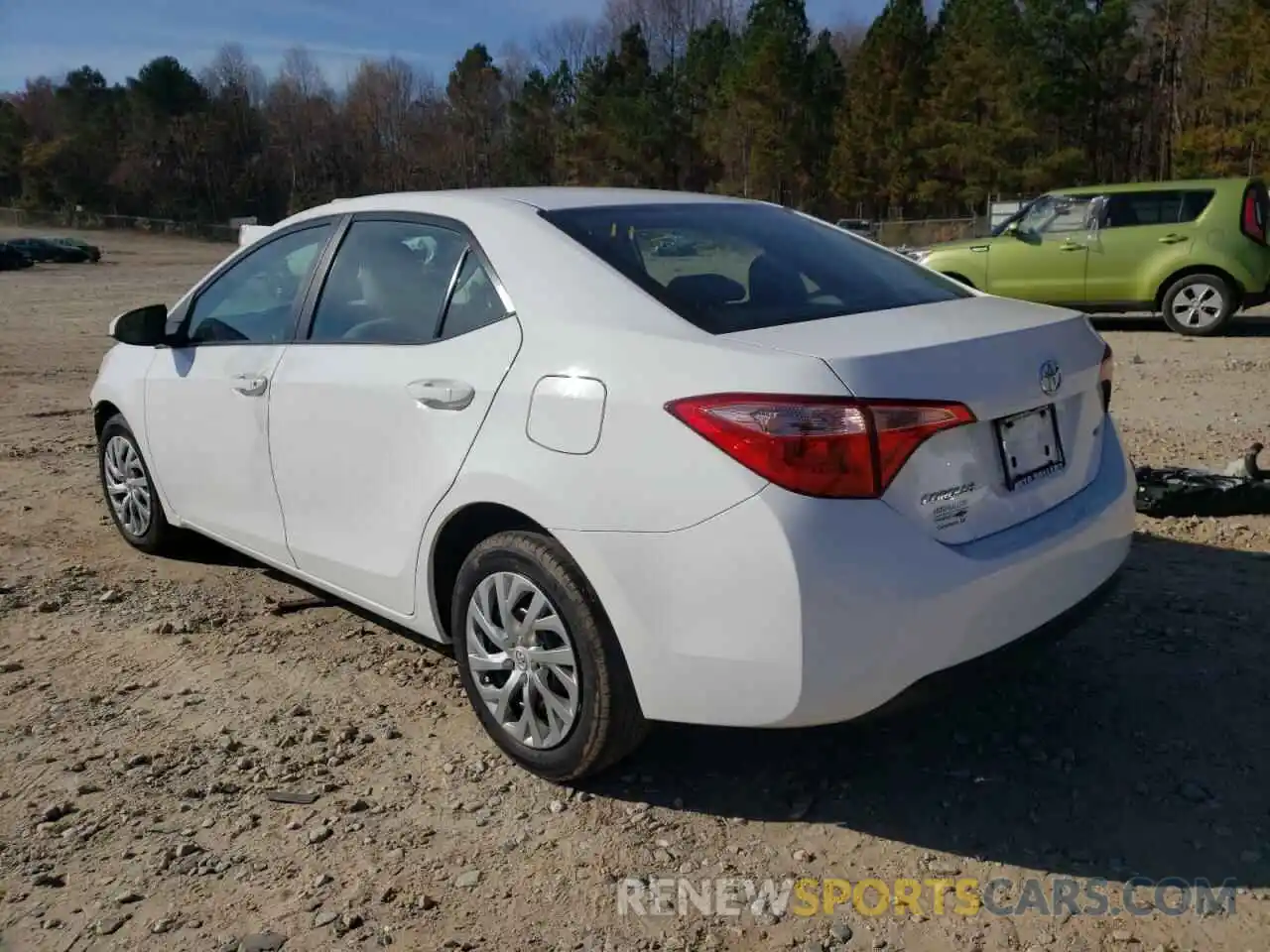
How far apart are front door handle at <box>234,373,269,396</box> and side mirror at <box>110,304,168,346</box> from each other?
70cm

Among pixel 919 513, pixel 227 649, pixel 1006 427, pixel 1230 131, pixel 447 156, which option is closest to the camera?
pixel 919 513

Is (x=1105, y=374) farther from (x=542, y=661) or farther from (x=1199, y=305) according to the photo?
(x=1199, y=305)

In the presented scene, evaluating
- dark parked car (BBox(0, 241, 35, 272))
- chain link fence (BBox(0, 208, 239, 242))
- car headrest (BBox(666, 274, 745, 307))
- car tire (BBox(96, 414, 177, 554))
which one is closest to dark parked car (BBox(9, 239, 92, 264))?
dark parked car (BBox(0, 241, 35, 272))

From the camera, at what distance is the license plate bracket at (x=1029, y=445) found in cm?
287

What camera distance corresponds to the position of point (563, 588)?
2932mm

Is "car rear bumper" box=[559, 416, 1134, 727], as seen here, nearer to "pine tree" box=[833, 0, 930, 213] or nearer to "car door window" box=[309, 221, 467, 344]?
"car door window" box=[309, 221, 467, 344]

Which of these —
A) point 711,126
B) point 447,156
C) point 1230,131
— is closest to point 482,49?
point 447,156

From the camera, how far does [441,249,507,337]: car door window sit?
327 cm

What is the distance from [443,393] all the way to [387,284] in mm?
638

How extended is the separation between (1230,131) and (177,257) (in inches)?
1741

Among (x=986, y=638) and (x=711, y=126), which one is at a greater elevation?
(x=711, y=126)

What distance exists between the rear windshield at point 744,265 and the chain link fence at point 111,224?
6413 cm

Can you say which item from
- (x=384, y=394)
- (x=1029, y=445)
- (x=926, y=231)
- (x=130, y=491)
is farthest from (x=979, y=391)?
(x=926, y=231)

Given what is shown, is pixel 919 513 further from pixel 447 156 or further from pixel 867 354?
pixel 447 156
